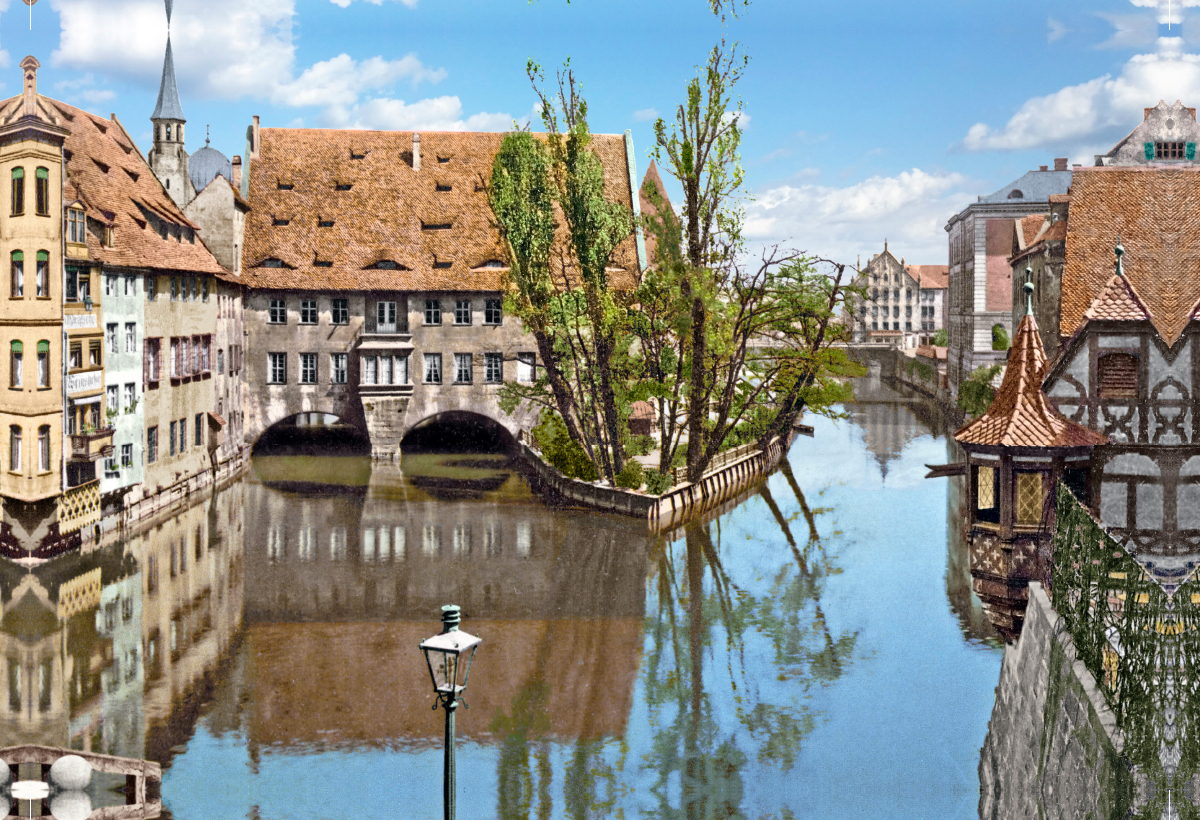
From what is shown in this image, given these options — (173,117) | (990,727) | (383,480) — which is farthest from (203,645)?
(173,117)

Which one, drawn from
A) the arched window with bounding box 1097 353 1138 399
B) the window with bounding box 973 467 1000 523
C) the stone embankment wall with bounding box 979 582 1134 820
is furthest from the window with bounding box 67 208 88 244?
the stone embankment wall with bounding box 979 582 1134 820

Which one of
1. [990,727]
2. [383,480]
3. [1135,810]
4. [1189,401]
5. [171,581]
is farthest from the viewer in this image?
[383,480]

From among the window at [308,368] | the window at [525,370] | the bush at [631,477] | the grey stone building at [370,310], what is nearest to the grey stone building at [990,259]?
the grey stone building at [370,310]

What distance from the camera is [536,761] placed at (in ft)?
66.1

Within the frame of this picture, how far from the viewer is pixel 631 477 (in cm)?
4478

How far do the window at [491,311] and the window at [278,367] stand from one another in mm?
9354

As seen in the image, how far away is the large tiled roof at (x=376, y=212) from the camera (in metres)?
57.8

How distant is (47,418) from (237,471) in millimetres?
18400

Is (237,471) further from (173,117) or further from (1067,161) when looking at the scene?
(1067,161)

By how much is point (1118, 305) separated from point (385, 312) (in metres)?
39.9

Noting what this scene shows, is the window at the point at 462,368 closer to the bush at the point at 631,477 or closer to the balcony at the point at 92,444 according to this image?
the bush at the point at 631,477

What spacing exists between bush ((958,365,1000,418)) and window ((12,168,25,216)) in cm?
4139

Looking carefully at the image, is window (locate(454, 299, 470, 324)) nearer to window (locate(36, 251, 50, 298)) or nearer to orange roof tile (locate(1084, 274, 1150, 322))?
window (locate(36, 251, 50, 298))

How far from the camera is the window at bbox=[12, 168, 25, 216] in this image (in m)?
33.6
